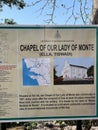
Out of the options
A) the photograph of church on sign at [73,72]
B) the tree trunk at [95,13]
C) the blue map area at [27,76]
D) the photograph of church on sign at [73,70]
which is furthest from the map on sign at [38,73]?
the tree trunk at [95,13]

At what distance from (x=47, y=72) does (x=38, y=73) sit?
113 mm

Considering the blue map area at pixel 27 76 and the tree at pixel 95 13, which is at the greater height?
the tree at pixel 95 13

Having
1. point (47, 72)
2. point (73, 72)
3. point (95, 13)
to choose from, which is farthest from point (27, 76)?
point (95, 13)

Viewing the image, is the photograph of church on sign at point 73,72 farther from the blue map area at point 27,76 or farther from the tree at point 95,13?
the tree at point 95,13

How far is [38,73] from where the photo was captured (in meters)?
5.32

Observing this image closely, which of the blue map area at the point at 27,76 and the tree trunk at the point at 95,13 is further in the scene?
the tree trunk at the point at 95,13

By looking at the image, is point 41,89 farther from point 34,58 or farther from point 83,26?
point 83,26

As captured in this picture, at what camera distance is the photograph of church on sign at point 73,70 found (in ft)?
17.5

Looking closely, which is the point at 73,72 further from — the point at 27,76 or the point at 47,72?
the point at 27,76

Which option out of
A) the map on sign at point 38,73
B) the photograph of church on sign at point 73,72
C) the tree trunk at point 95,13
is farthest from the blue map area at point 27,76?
the tree trunk at point 95,13

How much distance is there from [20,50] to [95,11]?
2038mm

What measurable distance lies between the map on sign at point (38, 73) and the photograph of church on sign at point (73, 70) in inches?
4.4

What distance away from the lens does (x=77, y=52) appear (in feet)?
17.5

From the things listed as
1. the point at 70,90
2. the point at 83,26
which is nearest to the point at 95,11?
the point at 83,26
